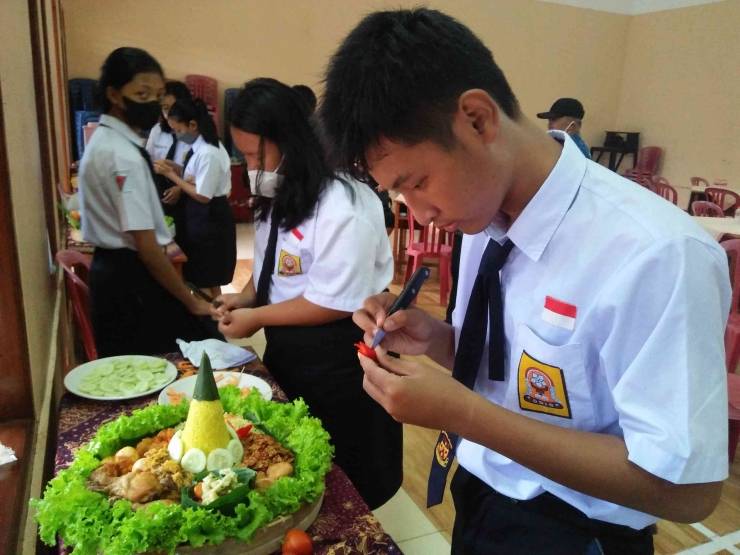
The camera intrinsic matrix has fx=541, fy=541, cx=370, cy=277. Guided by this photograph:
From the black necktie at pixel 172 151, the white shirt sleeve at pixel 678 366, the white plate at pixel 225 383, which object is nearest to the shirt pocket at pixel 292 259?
the white plate at pixel 225 383

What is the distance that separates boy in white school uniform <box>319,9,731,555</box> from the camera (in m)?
0.64

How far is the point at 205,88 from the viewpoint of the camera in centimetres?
747

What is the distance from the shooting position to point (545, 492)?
0.84 meters

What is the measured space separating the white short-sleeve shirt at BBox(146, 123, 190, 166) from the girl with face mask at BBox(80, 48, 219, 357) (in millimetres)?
2239

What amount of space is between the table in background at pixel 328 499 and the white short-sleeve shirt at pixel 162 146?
3.22m

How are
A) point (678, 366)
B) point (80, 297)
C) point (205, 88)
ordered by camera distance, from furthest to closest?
point (205, 88)
point (80, 297)
point (678, 366)

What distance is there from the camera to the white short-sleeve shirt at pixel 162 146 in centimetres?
Result: 423

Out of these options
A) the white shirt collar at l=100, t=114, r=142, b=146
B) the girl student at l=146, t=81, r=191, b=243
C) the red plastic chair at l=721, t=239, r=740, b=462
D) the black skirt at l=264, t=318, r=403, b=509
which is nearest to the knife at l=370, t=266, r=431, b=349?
the black skirt at l=264, t=318, r=403, b=509

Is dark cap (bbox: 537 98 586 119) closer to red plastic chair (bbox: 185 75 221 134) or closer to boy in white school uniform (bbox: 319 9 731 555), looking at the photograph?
boy in white school uniform (bbox: 319 9 731 555)

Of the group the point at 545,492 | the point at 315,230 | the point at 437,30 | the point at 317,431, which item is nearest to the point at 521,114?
the point at 437,30

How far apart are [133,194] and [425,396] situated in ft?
5.18

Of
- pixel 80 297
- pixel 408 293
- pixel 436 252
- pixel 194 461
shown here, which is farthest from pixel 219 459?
pixel 436 252

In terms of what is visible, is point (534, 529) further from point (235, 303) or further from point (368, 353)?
point (235, 303)

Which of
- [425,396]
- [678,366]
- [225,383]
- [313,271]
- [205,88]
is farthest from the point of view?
[205,88]
